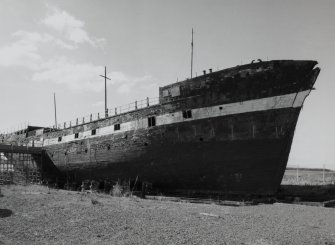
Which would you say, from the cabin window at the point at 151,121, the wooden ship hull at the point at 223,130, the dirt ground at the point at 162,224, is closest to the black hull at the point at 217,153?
the wooden ship hull at the point at 223,130

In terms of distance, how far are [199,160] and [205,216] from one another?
5.19m

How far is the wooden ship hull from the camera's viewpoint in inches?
540

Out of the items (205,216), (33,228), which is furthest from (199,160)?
(33,228)

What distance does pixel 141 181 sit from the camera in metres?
17.2

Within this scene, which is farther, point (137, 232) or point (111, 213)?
point (111, 213)

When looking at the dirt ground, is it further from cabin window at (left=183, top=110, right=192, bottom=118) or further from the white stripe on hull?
cabin window at (left=183, top=110, right=192, bottom=118)

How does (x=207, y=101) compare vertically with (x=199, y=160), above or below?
above

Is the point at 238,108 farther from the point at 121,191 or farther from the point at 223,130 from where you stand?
the point at 121,191

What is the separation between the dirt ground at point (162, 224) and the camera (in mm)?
6965

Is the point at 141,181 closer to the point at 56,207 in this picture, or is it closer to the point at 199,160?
the point at 199,160

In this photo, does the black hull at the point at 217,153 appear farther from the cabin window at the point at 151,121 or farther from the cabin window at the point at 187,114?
the cabin window at the point at 187,114

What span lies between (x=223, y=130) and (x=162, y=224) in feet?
23.0

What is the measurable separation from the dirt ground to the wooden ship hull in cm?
257

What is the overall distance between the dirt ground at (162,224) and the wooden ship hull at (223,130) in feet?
8.44
